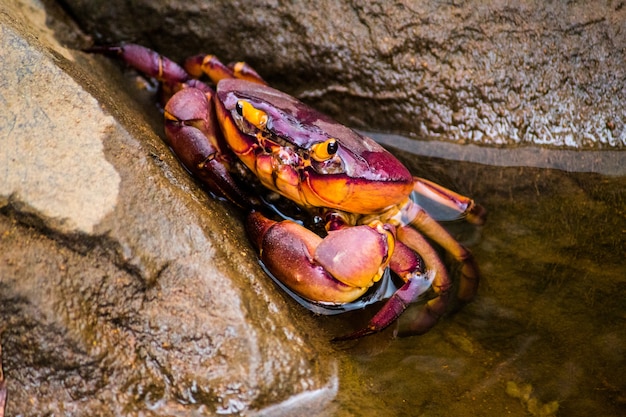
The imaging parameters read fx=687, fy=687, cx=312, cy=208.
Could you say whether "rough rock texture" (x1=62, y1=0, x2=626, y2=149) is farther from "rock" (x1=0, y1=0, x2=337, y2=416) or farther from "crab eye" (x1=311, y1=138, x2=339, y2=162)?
"rock" (x1=0, y1=0, x2=337, y2=416)

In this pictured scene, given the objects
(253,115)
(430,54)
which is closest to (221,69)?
(253,115)

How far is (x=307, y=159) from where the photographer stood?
2605mm

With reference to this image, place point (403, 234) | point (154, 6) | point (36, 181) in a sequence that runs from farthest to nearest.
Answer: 1. point (154, 6)
2. point (403, 234)
3. point (36, 181)

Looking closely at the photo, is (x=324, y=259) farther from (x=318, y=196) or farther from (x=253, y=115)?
(x=253, y=115)

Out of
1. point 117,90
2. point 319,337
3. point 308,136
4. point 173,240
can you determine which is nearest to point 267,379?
point 319,337

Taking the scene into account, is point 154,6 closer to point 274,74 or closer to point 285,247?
point 274,74

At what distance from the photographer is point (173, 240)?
2.22m

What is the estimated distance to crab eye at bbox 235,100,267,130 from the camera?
262 centimetres

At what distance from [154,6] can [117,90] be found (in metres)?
0.54

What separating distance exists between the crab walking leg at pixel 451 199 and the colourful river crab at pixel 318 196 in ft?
0.06

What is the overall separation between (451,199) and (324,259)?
0.94m

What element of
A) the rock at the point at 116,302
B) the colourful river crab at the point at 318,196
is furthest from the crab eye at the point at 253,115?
the rock at the point at 116,302

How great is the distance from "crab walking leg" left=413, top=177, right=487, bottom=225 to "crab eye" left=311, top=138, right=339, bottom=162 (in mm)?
691

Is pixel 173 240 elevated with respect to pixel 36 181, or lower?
lower
